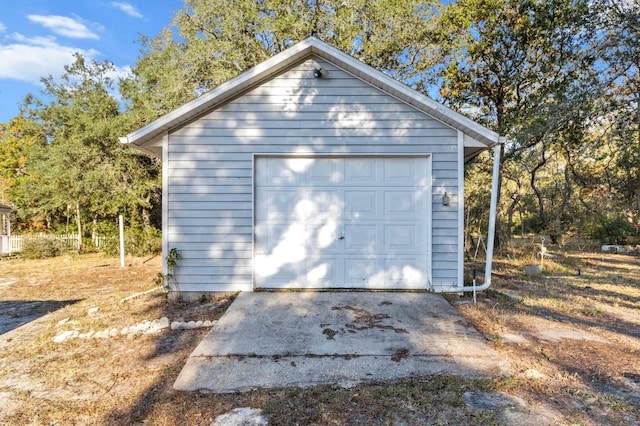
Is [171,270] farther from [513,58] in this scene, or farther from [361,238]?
[513,58]

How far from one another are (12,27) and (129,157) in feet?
19.1

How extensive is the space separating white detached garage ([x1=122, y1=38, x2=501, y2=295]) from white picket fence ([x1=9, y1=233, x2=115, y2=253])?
11287mm

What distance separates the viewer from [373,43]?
1350cm

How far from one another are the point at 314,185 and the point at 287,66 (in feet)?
6.67

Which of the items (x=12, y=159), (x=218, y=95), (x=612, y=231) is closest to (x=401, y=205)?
(x=218, y=95)

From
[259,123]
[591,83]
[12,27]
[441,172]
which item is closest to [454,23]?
[591,83]

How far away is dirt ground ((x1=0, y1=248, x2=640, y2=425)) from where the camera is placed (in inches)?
111

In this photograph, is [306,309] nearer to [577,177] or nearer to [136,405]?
[136,405]

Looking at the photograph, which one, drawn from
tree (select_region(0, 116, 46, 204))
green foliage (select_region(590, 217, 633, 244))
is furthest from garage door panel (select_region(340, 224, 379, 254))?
tree (select_region(0, 116, 46, 204))

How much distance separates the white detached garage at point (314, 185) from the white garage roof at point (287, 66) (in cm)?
4

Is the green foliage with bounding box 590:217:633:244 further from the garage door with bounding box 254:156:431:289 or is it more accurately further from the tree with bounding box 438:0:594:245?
the garage door with bounding box 254:156:431:289

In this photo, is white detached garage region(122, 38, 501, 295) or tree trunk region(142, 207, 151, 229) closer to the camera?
white detached garage region(122, 38, 501, 295)

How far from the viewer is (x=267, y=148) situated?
6.21 m

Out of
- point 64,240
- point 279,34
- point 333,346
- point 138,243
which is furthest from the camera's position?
point 64,240
